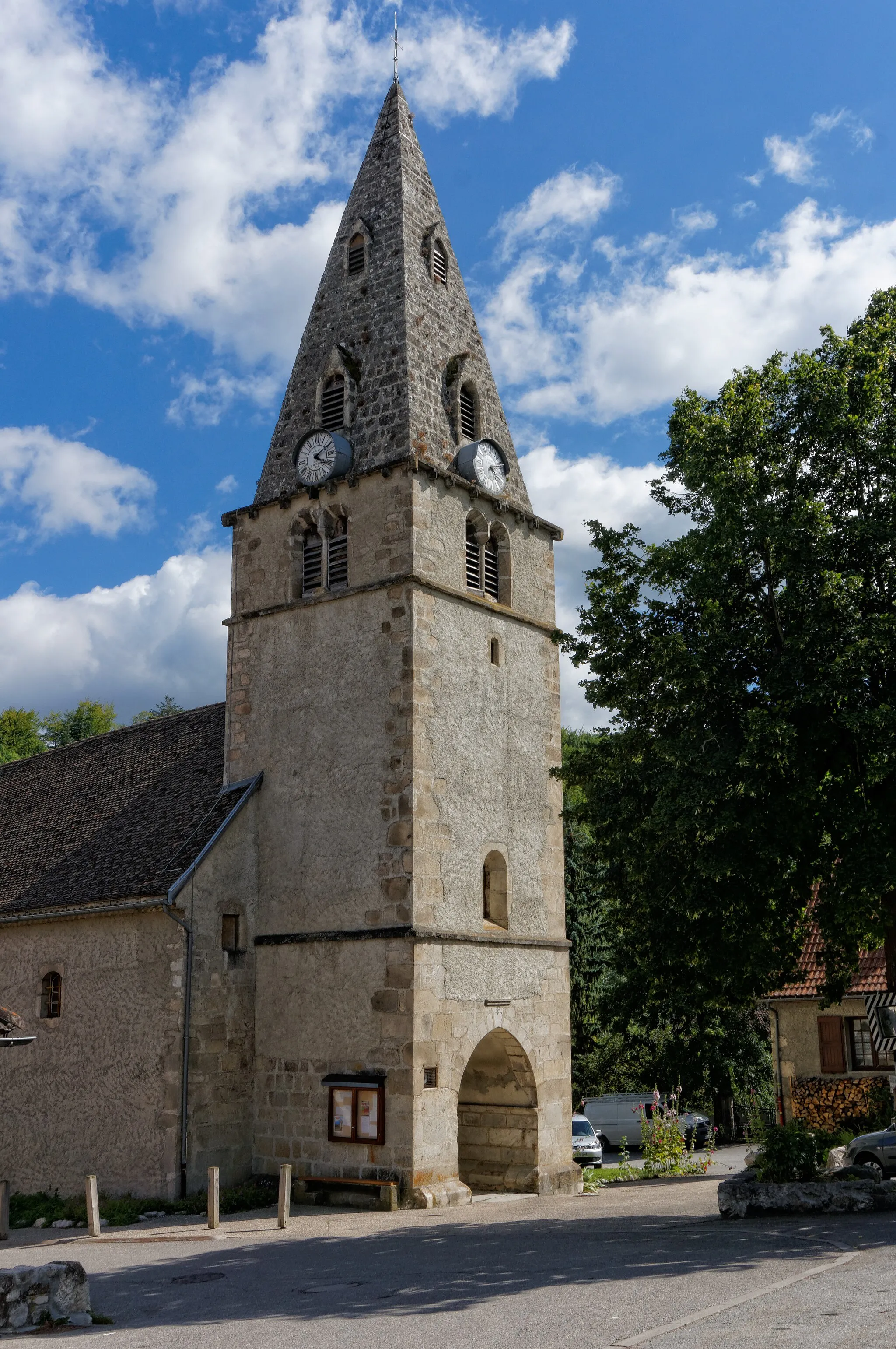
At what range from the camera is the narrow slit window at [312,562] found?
68.2ft

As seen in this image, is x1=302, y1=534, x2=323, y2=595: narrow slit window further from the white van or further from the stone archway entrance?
the white van

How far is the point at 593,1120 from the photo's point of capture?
1247 inches

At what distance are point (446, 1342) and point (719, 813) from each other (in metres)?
6.68

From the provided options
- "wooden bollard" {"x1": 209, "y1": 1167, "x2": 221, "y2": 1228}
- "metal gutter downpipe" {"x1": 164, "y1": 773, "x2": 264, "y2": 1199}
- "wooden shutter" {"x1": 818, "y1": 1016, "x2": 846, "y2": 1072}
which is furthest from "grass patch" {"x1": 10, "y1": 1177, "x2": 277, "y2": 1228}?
"wooden shutter" {"x1": 818, "y1": 1016, "x2": 846, "y2": 1072}

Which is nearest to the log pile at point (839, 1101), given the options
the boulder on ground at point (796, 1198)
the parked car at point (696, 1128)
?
the parked car at point (696, 1128)

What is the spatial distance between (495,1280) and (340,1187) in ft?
22.8

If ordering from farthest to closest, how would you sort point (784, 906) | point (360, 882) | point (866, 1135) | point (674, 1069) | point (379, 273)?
point (674, 1069) < point (379, 273) < point (866, 1135) < point (360, 882) < point (784, 906)

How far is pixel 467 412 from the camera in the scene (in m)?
22.2

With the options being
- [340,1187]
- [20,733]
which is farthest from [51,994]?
[20,733]

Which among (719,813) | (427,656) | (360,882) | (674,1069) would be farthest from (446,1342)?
(674,1069)

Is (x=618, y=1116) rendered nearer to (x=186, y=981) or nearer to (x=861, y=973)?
(x=861, y=973)

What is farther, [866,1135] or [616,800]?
[866,1135]

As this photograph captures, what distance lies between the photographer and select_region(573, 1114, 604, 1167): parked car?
26.3 m

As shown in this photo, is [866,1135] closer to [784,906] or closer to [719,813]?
[784,906]
